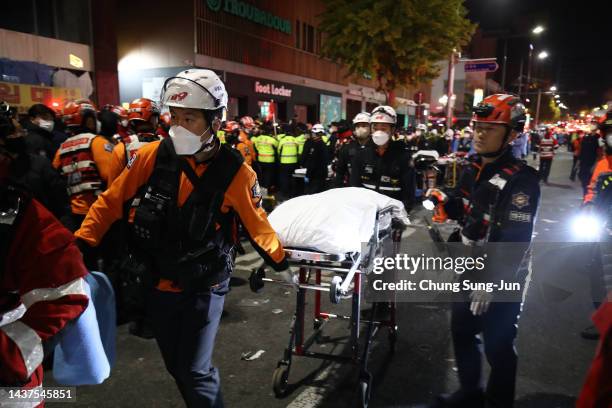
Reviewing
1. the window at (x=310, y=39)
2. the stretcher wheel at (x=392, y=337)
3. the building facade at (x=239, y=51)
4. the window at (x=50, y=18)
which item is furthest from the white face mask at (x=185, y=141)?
the window at (x=310, y=39)

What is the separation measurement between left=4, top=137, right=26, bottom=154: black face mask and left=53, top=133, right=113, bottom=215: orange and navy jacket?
5.88 feet

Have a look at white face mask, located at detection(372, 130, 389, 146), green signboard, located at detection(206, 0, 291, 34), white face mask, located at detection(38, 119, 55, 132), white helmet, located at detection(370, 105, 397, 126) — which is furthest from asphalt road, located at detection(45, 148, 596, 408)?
green signboard, located at detection(206, 0, 291, 34)

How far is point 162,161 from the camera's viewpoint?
2.37 metres

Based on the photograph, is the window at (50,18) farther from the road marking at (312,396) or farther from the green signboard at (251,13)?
the road marking at (312,396)

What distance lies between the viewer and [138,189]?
240 cm

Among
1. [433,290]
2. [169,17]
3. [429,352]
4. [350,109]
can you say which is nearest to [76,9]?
→ [169,17]

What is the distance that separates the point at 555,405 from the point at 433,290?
2.48 metres

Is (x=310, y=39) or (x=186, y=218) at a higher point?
(x=310, y=39)

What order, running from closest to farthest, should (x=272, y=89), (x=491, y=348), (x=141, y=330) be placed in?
(x=491, y=348), (x=141, y=330), (x=272, y=89)

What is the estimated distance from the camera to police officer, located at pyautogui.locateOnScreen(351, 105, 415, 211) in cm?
477

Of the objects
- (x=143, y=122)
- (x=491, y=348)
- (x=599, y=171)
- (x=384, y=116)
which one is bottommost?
(x=491, y=348)

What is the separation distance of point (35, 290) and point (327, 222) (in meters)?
1.82

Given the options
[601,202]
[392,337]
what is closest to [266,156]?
[392,337]

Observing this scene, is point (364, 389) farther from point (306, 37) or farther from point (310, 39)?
→ point (310, 39)
